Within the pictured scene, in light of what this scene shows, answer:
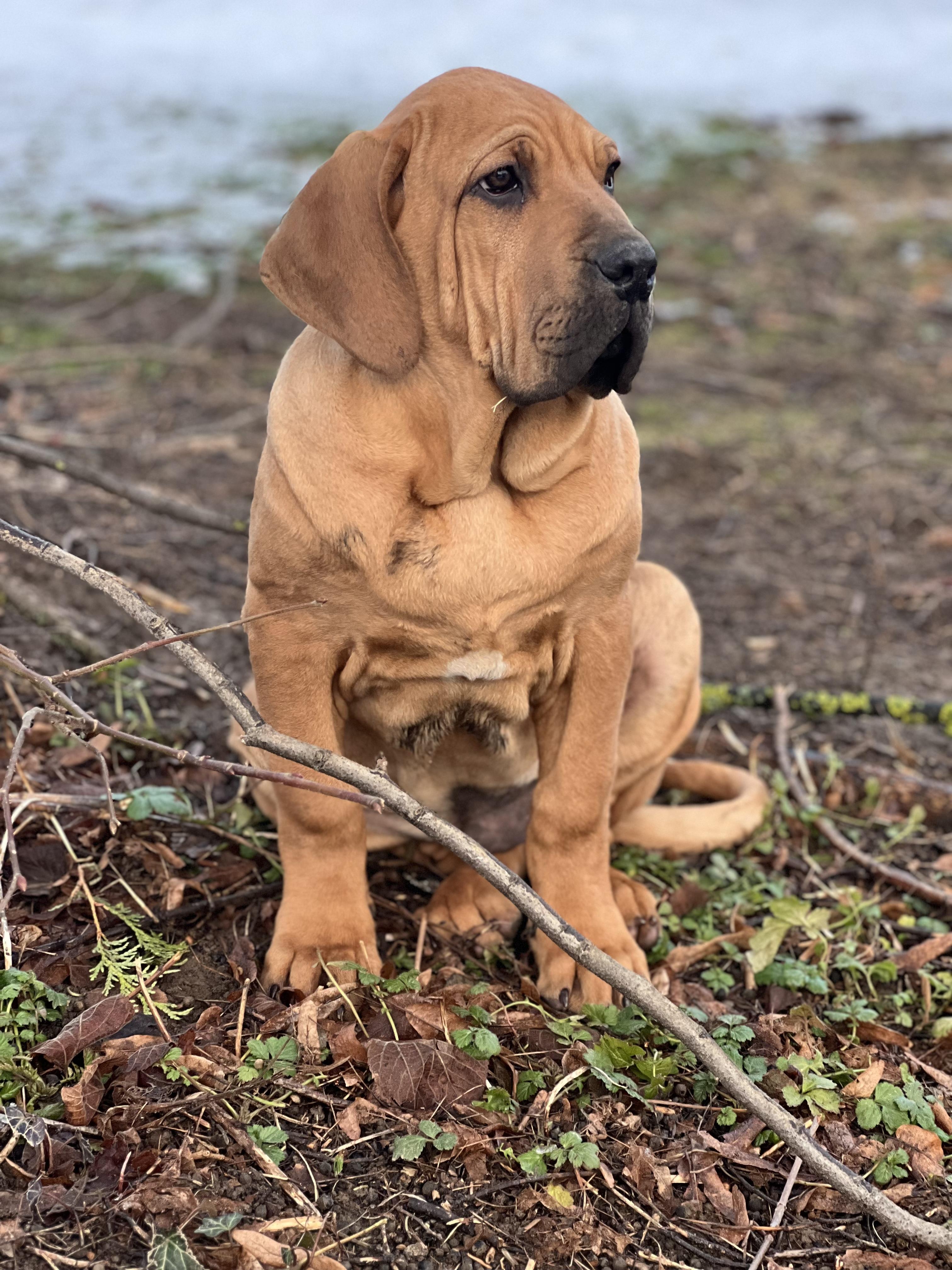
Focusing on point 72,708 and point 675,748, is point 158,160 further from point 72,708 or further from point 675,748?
point 72,708

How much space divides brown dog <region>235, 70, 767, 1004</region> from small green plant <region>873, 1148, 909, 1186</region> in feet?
2.35

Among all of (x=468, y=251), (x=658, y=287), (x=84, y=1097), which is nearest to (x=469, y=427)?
(x=468, y=251)

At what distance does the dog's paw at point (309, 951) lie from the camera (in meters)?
2.84

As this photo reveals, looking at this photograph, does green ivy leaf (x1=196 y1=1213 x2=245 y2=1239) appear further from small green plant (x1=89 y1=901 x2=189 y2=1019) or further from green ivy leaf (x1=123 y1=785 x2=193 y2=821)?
green ivy leaf (x1=123 y1=785 x2=193 y2=821)

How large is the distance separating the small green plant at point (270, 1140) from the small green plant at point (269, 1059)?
130 millimetres

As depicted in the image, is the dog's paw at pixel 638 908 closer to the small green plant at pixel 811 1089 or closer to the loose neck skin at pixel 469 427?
the small green plant at pixel 811 1089

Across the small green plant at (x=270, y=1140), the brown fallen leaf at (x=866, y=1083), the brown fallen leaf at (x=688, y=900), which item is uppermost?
the small green plant at (x=270, y=1140)

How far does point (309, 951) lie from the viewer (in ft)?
9.50

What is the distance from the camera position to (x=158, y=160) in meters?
10.7

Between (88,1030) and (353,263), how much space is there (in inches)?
65.0

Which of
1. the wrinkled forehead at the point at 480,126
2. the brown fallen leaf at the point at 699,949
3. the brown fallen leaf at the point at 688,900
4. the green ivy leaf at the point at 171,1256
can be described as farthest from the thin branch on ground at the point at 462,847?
the wrinkled forehead at the point at 480,126

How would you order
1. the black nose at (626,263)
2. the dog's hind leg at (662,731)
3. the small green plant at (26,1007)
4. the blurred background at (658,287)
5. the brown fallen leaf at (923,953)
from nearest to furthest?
the small green plant at (26,1007)
the black nose at (626,263)
the brown fallen leaf at (923,953)
the dog's hind leg at (662,731)
the blurred background at (658,287)

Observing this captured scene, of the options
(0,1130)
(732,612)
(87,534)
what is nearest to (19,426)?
(87,534)

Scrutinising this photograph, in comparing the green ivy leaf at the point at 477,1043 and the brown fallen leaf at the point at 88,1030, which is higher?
the brown fallen leaf at the point at 88,1030
